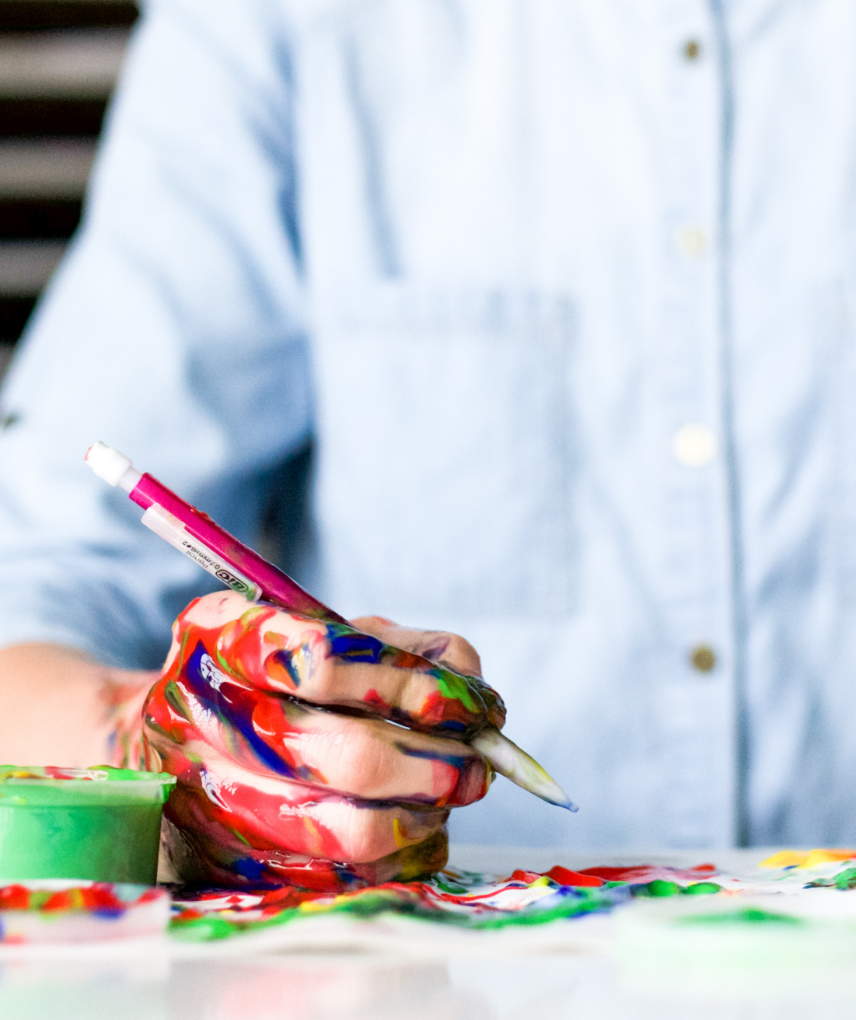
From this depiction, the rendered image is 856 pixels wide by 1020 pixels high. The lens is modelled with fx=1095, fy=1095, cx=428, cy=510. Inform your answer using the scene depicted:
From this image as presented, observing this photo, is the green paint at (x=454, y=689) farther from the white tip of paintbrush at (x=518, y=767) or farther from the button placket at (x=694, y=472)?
the button placket at (x=694, y=472)

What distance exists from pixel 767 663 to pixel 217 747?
0.61 meters

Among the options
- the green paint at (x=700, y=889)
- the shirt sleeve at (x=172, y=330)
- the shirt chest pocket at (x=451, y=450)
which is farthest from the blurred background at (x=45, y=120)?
the green paint at (x=700, y=889)

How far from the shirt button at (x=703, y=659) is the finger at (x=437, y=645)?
435mm

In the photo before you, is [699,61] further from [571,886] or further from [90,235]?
[571,886]

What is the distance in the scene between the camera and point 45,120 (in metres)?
1.73

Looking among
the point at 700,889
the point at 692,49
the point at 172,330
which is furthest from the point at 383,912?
the point at 692,49

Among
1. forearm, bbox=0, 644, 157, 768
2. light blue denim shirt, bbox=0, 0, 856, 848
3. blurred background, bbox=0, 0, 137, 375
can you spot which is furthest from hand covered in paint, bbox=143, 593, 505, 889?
blurred background, bbox=0, 0, 137, 375

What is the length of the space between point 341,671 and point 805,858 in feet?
1.00

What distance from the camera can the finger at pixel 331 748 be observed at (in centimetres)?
Result: 47

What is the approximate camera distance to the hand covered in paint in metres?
0.47

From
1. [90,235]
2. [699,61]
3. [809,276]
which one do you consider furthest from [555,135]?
[90,235]

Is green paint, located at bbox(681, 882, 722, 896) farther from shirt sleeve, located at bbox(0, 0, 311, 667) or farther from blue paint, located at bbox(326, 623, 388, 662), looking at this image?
shirt sleeve, located at bbox(0, 0, 311, 667)

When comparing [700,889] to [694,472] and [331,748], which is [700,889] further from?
[694,472]

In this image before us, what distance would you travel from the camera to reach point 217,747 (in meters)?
0.50
